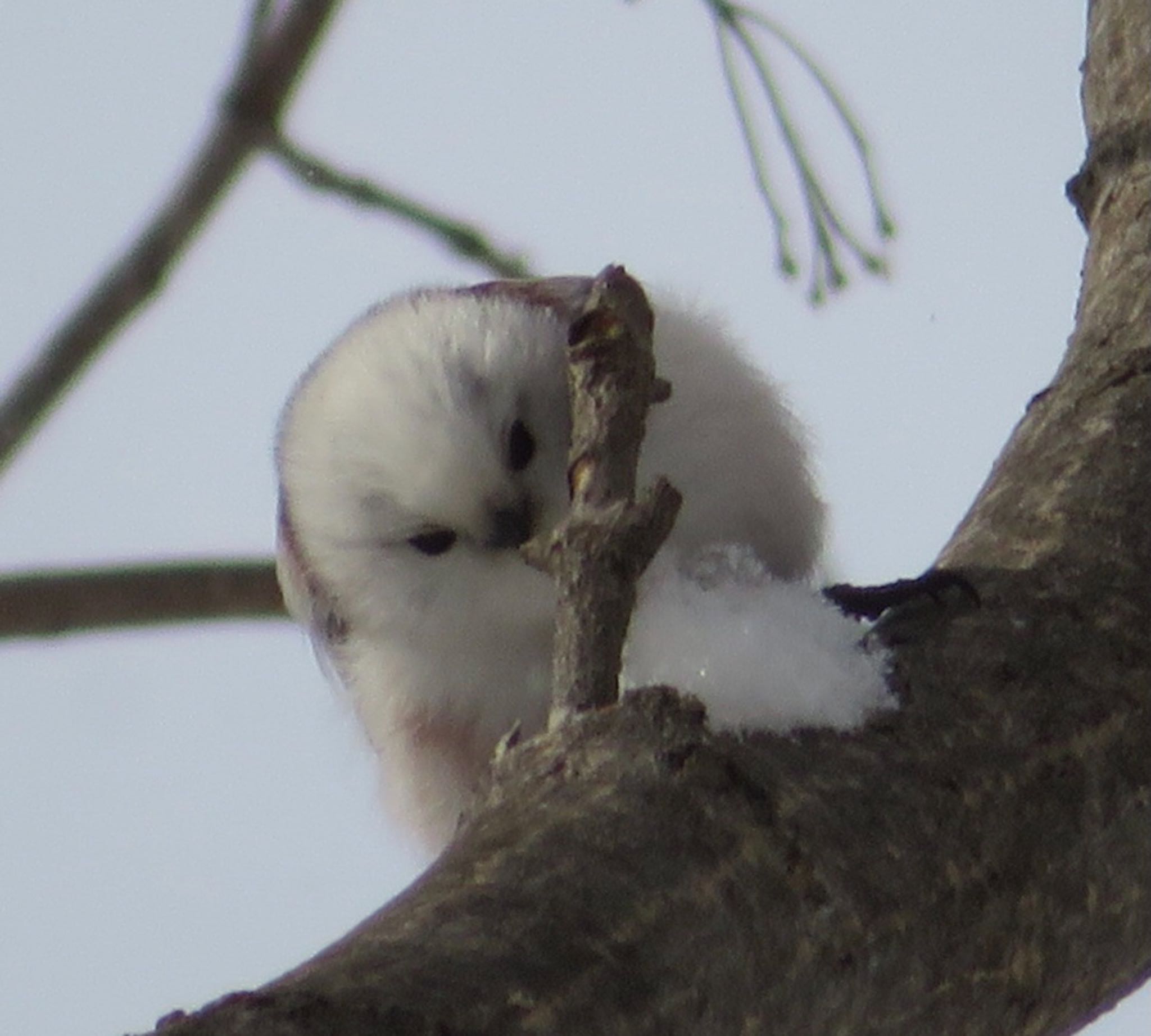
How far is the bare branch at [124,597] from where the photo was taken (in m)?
1.81

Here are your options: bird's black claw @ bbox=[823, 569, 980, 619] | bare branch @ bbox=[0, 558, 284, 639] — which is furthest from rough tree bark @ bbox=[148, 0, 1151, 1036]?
bare branch @ bbox=[0, 558, 284, 639]

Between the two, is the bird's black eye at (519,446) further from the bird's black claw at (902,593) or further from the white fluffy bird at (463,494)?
the bird's black claw at (902,593)

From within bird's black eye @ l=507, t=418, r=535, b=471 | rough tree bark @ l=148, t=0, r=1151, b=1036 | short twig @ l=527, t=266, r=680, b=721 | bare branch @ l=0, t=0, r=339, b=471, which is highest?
bare branch @ l=0, t=0, r=339, b=471

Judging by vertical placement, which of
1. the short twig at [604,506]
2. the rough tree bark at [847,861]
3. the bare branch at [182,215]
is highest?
the bare branch at [182,215]

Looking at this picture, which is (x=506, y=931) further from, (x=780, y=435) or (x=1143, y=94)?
(x=1143, y=94)

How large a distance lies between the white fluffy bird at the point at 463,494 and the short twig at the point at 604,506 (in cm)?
60

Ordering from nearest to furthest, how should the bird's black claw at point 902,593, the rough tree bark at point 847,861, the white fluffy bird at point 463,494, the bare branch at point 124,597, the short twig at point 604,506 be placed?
the rough tree bark at point 847,861, the short twig at point 604,506, the bird's black claw at point 902,593, the bare branch at point 124,597, the white fluffy bird at point 463,494

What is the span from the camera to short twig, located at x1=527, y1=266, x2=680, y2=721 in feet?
3.63

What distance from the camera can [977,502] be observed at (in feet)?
5.52

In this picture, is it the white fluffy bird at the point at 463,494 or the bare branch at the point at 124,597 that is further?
the white fluffy bird at the point at 463,494

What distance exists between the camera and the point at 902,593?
143cm

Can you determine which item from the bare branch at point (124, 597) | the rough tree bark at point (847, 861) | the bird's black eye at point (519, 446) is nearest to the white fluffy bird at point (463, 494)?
the bird's black eye at point (519, 446)

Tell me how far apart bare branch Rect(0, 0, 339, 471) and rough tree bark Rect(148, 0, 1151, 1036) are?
0.88 metres

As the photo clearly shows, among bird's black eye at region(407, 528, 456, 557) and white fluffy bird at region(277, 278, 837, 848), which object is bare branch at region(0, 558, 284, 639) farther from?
bird's black eye at region(407, 528, 456, 557)
